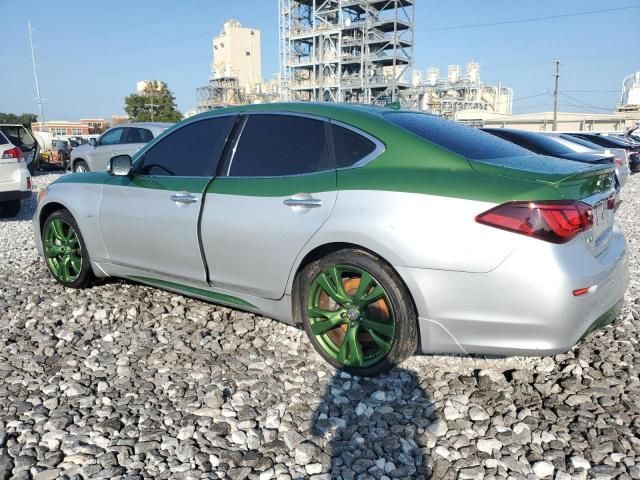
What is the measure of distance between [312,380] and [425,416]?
694 mm

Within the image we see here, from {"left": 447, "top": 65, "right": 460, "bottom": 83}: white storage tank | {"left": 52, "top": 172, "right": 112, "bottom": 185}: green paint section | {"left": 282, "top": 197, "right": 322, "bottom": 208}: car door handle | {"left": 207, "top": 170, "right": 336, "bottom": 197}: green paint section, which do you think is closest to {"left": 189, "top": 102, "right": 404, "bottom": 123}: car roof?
{"left": 207, "top": 170, "right": 336, "bottom": 197}: green paint section

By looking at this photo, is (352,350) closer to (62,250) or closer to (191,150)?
(191,150)

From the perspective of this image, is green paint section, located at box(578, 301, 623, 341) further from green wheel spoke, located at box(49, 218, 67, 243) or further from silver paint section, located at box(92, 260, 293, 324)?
green wheel spoke, located at box(49, 218, 67, 243)

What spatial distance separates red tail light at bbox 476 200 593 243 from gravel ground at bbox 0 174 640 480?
943 mm

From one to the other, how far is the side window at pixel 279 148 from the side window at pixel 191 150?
0.64 ft

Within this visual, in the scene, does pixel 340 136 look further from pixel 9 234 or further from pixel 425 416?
pixel 9 234

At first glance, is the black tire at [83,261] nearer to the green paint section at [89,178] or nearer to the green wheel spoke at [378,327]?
the green paint section at [89,178]

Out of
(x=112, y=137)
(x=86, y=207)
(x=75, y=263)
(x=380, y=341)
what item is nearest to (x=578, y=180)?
(x=380, y=341)

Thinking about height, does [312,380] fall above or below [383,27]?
below

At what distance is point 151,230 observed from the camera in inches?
149

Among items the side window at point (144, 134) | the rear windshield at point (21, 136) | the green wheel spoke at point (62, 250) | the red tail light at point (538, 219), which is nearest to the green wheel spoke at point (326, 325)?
the red tail light at point (538, 219)

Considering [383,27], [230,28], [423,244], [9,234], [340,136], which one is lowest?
[9,234]

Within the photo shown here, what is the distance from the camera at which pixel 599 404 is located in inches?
109

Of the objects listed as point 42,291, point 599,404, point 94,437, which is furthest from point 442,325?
point 42,291
